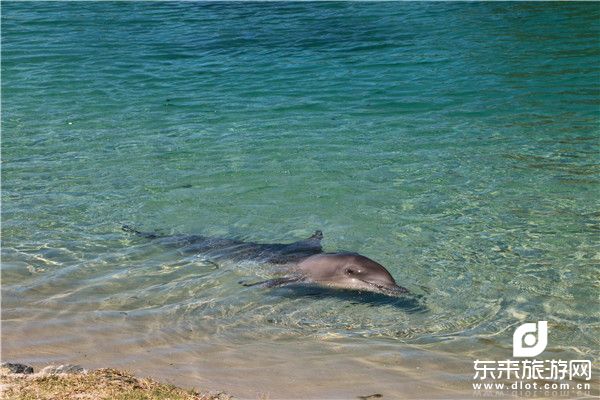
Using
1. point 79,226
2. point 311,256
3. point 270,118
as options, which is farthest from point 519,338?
point 270,118

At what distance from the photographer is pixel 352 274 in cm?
754

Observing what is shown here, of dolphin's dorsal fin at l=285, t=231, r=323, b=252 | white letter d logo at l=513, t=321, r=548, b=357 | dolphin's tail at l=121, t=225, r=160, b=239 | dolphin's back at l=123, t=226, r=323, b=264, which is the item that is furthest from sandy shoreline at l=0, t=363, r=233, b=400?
dolphin's tail at l=121, t=225, r=160, b=239

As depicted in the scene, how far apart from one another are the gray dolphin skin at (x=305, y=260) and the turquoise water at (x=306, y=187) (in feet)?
0.62

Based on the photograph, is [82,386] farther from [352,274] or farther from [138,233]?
[138,233]

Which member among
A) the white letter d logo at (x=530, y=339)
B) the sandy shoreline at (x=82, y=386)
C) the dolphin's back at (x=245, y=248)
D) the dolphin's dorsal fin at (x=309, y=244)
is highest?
the sandy shoreline at (x=82, y=386)

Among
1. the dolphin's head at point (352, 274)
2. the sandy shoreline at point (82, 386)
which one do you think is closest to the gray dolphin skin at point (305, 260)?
the dolphin's head at point (352, 274)

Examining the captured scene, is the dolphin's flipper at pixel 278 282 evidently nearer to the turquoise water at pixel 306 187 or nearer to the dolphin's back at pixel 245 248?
the turquoise water at pixel 306 187

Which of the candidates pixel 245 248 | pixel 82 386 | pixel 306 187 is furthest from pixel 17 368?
pixel 306 187

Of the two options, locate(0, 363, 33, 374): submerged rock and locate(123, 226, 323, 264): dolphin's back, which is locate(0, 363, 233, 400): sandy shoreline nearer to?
locate(0, 363, 33, 374): submerged rock

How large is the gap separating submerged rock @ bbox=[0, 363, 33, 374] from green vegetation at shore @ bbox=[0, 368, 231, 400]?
0.07 m

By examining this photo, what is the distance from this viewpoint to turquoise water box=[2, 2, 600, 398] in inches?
263

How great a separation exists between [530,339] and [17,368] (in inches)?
152

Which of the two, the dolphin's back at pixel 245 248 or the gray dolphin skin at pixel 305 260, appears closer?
the gray dolphin skin at pixel 305 260

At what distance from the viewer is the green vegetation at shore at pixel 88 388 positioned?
16.6ft
